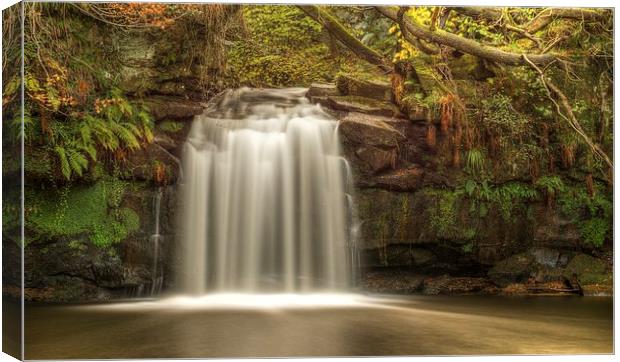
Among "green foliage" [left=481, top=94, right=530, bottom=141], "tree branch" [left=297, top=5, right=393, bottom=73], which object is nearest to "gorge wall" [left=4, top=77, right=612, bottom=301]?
"tree branch" [left=297, top=5, right=393, bottom=73]

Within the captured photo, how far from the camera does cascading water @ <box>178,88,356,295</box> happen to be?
1001cm

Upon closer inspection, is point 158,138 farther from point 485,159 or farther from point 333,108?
point 485,159

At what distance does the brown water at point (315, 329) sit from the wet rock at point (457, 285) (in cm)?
138

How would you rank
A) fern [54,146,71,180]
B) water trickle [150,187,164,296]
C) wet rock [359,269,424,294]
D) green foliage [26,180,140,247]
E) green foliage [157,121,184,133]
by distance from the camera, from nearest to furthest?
fern [54,146,71,180] → green foliage [26,180,140,247] → water trickle [150,187,164,296] → green foliage [157,121,184,133] → wet rock [359,269,424,294]

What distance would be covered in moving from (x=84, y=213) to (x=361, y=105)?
4293mm

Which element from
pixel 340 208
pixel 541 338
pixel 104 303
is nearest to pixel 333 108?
pixel 340 208

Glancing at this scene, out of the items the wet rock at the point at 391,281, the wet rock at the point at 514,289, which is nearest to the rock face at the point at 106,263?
the wet rock at the point at 391,281

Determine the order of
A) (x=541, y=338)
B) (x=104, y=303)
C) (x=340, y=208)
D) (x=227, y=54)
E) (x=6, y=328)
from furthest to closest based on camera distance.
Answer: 1. (x=227, y=54)
2. (x=340, y=208)
3. (x=104, y=303)
4. (x=541, y=338)
5. (x=6, y=328)

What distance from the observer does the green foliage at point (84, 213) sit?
995 centimetres

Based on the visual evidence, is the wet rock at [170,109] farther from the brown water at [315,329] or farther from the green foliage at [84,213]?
the brown water at [315,329]

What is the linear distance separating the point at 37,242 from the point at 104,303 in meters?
1.33

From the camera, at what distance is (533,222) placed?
36.0 feet

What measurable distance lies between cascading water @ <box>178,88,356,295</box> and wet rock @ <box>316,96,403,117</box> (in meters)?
0.39

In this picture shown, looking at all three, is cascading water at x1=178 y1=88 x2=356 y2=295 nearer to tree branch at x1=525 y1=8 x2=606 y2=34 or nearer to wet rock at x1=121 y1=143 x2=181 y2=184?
wet rock at x1=121 y1=143 x2=181 y2=184
